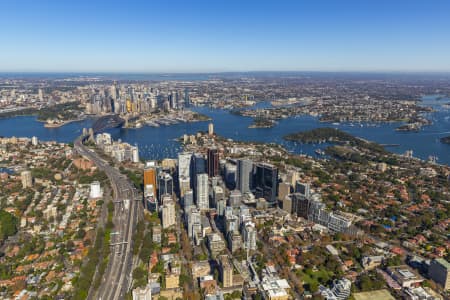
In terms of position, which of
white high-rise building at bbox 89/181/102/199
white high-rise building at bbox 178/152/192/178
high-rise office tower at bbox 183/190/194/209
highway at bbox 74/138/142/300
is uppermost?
white high-rise building at bbox 178/152/192/178

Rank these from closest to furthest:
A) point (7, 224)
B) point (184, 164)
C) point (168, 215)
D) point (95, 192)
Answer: point (7, 224) < point (168, 215) < point (95, 192) < point (184, 164)

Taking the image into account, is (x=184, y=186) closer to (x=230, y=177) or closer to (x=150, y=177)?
(x=150, y=177)

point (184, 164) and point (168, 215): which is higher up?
point (184, 164)

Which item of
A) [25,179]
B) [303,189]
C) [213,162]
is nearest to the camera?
[303,189]

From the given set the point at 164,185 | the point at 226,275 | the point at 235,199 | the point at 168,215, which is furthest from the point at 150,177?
the point at 226,275

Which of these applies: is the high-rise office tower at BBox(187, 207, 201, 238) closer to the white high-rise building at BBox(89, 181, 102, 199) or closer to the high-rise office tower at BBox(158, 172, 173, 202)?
the high-rise office tower at BBox(158, 172, 173, 202)

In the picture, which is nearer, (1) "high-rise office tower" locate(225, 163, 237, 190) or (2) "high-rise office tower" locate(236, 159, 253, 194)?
(2) "high-rise office tower" locate(236, 159, 253, 194)

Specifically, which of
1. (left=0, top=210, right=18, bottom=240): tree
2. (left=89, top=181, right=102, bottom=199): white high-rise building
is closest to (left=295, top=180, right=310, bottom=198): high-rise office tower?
(left=89, top=181, right=102, bottom=199): white high-rise building

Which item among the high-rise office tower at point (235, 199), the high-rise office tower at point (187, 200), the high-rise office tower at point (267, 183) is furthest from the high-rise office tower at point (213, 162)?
the high-rise office tower at point (187, 200)
